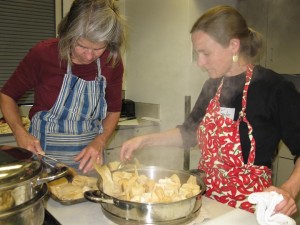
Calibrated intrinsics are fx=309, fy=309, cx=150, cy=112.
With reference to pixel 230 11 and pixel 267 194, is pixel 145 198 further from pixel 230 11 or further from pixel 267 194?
pixel 230 11

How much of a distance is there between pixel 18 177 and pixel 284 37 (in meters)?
2.65

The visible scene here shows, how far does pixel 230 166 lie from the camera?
4.00ft

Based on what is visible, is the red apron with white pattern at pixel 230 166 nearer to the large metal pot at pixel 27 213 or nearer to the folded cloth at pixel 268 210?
the folded cloth at pixel 268 210

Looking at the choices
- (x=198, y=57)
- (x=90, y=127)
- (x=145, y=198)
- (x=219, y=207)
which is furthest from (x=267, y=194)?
(x=90, y=127)

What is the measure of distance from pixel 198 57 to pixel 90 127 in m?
0.66

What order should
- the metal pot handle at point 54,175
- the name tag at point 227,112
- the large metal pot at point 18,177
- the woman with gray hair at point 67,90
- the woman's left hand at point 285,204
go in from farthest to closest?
1. the woman with gray hair at point 67,90
2. the name tag at point 227,112
3. the woman's left hand at point 285,204
4. the metal pot handle at point 54,175
5. the large metal pot at point 18,177

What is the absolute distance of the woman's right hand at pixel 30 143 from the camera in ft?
3.84

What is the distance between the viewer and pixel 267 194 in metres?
0.87

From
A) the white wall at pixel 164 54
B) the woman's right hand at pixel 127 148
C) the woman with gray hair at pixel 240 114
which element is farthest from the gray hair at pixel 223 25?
the white wall at pixel 164 54

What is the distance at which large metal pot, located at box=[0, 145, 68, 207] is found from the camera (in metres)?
0.64

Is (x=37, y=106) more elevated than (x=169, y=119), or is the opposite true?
(x=37, y=106)

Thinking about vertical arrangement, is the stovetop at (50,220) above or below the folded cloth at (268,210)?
below

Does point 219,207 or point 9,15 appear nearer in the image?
point 219,207

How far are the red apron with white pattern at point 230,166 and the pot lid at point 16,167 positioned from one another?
734 millimetres
